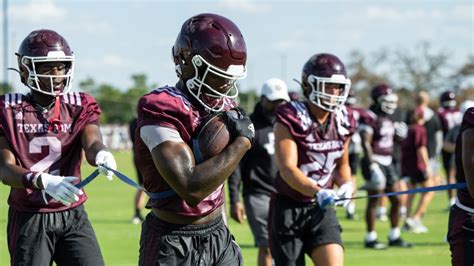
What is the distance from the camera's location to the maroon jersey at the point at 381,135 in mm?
12969

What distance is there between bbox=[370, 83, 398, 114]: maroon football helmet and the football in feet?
28.8

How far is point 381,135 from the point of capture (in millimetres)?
13039

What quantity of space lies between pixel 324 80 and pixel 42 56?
7.49 ft

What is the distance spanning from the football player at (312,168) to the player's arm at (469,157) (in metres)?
1.48

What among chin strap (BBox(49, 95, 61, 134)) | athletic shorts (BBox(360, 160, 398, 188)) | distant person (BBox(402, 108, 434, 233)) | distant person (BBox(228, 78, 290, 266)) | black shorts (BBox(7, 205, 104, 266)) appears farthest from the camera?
distant person (BBox(402, 108, 434, 233))

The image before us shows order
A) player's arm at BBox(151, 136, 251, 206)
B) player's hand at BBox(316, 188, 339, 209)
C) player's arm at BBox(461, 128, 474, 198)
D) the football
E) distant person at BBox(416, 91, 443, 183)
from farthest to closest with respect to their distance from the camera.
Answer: distant person at BBox(416, 91, 443, 183), player's hand at BBox(316, 188, 339, 209), player's arm at BBox(461, 128, 474, 198), the football, player's arm at BBox(151, 136, 251, 206)

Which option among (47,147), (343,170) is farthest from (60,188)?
(343,170)

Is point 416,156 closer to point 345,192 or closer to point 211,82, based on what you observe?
point 345,192

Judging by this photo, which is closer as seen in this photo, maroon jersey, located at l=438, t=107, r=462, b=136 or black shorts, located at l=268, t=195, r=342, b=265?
black shorts, located at l=268, t=195, r=342, b=265

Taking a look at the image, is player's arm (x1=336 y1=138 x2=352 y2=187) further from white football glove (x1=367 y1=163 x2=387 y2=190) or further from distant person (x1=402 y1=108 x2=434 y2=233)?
distant person (x1=402 y1=108 x2=434 y2=233)

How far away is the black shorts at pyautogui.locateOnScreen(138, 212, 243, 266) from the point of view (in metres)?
4.70

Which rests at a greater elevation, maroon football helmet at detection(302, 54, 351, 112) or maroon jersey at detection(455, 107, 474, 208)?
maroon football helmet at detection(302, 54, 351, 112)

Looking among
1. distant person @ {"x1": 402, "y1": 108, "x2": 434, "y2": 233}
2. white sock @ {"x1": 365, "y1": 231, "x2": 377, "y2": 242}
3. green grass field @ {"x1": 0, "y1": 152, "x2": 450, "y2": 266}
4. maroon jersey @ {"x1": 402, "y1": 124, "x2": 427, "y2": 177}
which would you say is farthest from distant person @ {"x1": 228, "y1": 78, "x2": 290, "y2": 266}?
maroon jersey @ {"x1": 402, "y1": 124, "x2": 427, "y2": 177}

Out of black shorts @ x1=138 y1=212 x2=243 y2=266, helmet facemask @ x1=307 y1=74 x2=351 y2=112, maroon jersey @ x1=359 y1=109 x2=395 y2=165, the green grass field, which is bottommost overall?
the green grass field
